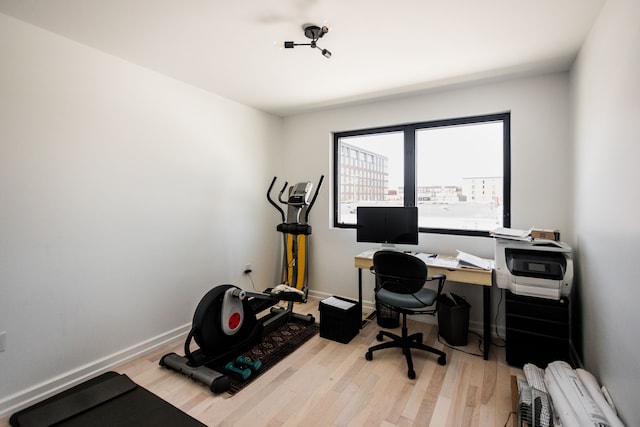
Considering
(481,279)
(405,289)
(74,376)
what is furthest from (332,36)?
(74,376)

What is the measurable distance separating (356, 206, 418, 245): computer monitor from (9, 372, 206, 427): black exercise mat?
2.25 m

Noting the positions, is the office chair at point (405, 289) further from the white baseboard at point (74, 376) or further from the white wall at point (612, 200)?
the white baseboard at point (74, 376)

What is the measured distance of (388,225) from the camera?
3.23 meters

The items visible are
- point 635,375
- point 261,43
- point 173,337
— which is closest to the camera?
point 635,375

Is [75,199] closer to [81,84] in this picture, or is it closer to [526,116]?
[81,84]

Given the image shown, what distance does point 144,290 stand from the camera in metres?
2.67

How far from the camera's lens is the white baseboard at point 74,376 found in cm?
194

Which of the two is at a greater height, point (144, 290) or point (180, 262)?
point (180, 262)

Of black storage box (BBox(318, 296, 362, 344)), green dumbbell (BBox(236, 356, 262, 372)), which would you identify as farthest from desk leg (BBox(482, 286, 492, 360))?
green dumbbell (BBox(236, 356, 262, 372))

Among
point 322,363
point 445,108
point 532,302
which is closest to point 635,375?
point 532,302

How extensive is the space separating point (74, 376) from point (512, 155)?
4.12 meters

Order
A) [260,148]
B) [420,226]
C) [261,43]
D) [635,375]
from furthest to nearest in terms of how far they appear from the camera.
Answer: [260,148], [420,226], [261,43], [635,375]

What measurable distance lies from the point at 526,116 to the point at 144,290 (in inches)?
152

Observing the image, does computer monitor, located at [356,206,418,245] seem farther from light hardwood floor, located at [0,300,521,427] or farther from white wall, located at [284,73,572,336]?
light hardwood floor, located at [0,300,521,427]
